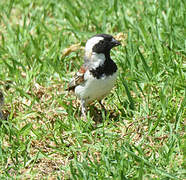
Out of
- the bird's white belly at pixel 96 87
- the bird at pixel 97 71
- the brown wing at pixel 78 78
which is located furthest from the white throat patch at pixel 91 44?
the bird's white belly at pixel 96 87

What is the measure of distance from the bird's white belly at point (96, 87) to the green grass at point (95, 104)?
264mm

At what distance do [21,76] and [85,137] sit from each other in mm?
2062

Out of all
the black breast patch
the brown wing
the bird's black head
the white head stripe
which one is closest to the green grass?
the brown wing

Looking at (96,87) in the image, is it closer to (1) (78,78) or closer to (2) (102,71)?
(2) (102,71)

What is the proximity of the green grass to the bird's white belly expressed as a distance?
0.26 metres

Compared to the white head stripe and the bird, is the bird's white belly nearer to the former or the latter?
the bird

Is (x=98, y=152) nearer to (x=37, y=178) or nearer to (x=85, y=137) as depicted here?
(x=85, y=137)

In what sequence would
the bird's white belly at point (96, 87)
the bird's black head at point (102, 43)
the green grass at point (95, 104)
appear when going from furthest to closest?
the bird's black head at point (102, 43), the bird's white belly at point (96, 87), the green grass at point (95, 104)

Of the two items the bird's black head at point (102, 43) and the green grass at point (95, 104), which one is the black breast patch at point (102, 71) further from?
the green grass at point (95, 104)

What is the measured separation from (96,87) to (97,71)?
0.20 metres

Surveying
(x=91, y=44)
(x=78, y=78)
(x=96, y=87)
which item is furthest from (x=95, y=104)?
(x=91, y=44)

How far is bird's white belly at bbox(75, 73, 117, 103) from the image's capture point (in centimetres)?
566

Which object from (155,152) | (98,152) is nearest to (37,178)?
(98,152)

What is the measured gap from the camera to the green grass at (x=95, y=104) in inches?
192
